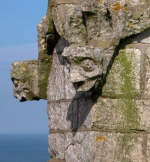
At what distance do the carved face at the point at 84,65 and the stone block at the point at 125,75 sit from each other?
184 mm

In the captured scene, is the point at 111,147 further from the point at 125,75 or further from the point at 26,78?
the point at 26,78

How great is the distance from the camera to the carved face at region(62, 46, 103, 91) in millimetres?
4652

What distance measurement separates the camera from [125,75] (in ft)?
15.7


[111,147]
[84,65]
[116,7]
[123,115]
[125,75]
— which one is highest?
[116,7]

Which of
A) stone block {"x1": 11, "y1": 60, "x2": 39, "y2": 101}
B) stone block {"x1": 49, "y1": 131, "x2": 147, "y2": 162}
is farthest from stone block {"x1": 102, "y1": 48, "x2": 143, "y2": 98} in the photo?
stone block {"x1": 11, "y1": 60, "x2": 39, "y2": 101}

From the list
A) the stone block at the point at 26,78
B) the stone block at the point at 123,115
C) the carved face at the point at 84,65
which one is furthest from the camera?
the stone block at the point at 26,78

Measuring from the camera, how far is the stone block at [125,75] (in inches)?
188

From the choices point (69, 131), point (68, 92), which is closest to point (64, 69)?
point (68, 92)

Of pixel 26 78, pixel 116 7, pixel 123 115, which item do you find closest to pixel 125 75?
pixel 123 115

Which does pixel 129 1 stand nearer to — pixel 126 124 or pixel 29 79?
pixel 126 124

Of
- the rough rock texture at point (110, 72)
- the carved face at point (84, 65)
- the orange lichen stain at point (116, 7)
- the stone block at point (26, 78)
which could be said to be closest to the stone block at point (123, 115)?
the rough rock texture at point (110, 72)

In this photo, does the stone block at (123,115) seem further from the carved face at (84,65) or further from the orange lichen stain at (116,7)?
the orange lichen stain at (116,7)

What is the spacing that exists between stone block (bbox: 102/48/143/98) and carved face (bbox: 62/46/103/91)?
184 millimetres

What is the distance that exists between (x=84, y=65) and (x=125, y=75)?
385 millimetres
